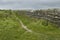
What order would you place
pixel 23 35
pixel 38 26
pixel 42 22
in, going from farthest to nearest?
pixel 42 22 < pixel 38 26 < pixel 23 35

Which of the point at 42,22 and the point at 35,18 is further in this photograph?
the point at 35,18

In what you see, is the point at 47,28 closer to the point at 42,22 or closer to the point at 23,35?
the point at 42,22

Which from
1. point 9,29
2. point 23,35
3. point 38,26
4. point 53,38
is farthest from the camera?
point 38,26

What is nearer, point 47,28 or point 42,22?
point 47,28

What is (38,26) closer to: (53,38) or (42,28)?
(42,28)

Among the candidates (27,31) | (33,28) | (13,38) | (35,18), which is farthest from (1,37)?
(35,18)

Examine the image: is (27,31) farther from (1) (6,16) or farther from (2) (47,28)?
(1) (6,16)

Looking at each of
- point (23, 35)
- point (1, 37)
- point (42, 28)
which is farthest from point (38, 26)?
point (1, 37)

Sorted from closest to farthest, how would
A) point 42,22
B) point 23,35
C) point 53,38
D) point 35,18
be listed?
point 53,38 → point 23,35 → point 42,22 → point 35,18

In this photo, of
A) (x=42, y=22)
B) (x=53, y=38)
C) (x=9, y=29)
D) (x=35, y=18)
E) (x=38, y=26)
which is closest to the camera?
(x=53, y=38)
